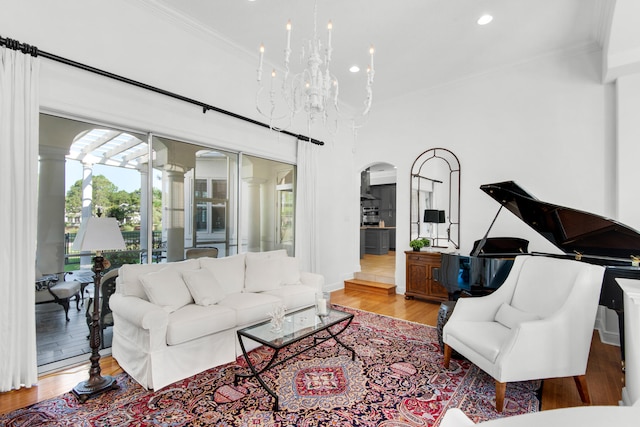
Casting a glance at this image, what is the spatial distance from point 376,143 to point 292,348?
4345 millimetres

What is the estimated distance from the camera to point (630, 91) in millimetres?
3797

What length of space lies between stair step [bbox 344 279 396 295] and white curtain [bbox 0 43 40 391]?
184 inches

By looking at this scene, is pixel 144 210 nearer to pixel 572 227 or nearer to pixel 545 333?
pixel 545 333

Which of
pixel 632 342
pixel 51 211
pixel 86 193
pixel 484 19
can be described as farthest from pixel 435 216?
pixel 51 211

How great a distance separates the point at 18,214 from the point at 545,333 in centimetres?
424

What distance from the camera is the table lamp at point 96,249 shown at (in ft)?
8.21

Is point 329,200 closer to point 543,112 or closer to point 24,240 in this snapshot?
point 543,112

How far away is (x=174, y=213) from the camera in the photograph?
3.89m

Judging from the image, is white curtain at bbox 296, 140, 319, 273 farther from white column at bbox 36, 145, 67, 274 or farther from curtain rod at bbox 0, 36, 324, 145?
white column at bbox 36, 145, 67, 274

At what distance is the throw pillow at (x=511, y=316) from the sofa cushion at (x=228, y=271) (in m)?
2.79

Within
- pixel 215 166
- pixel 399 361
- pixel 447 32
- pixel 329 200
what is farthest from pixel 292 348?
pixel 447 32

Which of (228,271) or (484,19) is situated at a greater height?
(484,19)

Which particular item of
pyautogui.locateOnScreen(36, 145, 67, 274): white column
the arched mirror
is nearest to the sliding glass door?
pyautogui.locateOnScreen(36, 145, 67, 274): white column

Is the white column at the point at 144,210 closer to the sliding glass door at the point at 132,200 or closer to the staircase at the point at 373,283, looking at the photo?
the sliding glass door at the point at 132,200
